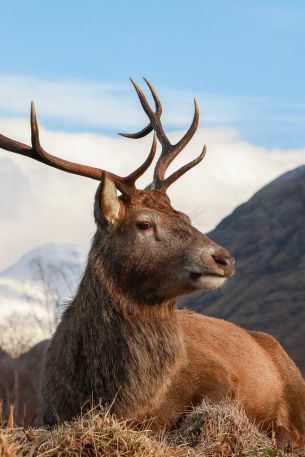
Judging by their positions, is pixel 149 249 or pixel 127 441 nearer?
pixel 127 441

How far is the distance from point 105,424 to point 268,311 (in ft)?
121

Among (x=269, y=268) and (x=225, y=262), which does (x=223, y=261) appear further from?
(x=269, y=268)

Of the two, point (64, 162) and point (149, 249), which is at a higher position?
point (64, 162)

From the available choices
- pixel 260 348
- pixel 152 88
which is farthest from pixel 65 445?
pixel 152 88

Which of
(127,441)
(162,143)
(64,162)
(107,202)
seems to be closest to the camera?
(127,441)

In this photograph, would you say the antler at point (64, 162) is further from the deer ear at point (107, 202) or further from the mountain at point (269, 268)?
the mountain at point (269, 268)

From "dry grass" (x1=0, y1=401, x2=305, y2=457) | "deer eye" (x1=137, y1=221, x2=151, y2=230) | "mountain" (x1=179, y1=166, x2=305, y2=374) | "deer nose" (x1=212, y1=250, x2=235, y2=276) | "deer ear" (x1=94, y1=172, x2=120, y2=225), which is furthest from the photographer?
"mountain" (x1=179, y1=166, x2=305, y2=374)

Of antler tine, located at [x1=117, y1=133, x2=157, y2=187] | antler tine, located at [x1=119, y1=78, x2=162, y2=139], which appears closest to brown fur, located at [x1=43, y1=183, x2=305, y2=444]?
antler tine, located at [x1=117, y1=133, x2=157, y2=187]

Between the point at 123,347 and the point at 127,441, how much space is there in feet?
8.28

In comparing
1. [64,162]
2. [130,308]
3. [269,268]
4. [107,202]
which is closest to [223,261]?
[130,308]

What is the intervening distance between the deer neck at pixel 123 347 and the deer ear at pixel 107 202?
332mm

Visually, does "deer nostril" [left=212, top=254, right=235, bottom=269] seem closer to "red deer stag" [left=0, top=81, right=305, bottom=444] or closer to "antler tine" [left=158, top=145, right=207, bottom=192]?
"red deer stag" [left=0, top=81, right=305, bottom=444]

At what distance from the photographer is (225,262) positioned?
8016 millimetres

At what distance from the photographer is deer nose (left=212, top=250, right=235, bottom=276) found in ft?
26.3
